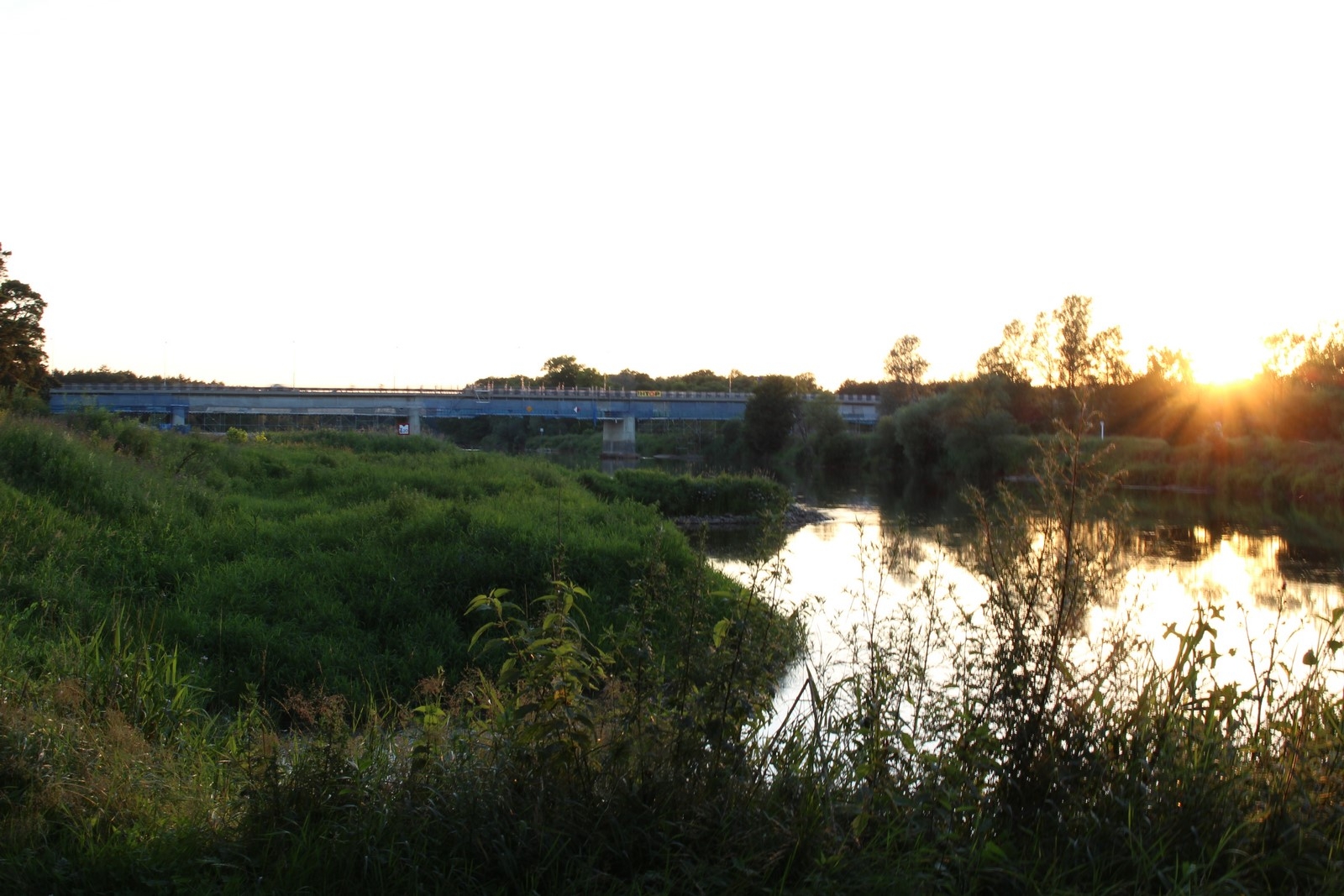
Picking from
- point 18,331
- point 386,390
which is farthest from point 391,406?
point 18,331

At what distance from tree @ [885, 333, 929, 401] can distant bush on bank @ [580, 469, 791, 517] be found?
51.8 metres

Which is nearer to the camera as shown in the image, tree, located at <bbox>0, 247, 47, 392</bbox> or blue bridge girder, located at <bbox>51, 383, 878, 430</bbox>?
tree, located at <bbox>0, 247, 47, 392</bbox>

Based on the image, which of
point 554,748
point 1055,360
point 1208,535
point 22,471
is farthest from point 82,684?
point 1055,360

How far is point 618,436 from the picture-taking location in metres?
76.9

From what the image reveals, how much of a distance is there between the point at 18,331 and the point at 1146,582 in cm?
3688

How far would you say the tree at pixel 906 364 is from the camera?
283ft

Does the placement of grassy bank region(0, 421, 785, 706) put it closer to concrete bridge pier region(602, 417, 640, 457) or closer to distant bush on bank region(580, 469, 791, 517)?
distant bush on bank region(580, 469, 791, 517)

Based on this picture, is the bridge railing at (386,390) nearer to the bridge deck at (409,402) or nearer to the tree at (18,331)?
the bridge deck at (409,402)

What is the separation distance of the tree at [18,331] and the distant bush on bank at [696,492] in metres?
18.5

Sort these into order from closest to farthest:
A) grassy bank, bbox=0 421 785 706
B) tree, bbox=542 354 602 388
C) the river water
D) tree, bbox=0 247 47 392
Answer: the river water < grassy bank, bbox=0 421 785 706 < tree, bbox=0 247 47 392 < tree, bbox=542 354 602 388

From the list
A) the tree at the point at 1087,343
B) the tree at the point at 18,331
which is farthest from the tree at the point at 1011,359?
the tree at the point at 18,331

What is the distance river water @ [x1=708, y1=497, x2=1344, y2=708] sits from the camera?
5.47m

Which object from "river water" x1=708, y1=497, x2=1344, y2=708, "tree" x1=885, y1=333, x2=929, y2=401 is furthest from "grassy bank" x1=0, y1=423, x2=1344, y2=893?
"tree" x1=885, y1=333, x2=929, y2=401

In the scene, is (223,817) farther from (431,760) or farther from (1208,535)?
(1208,535)
